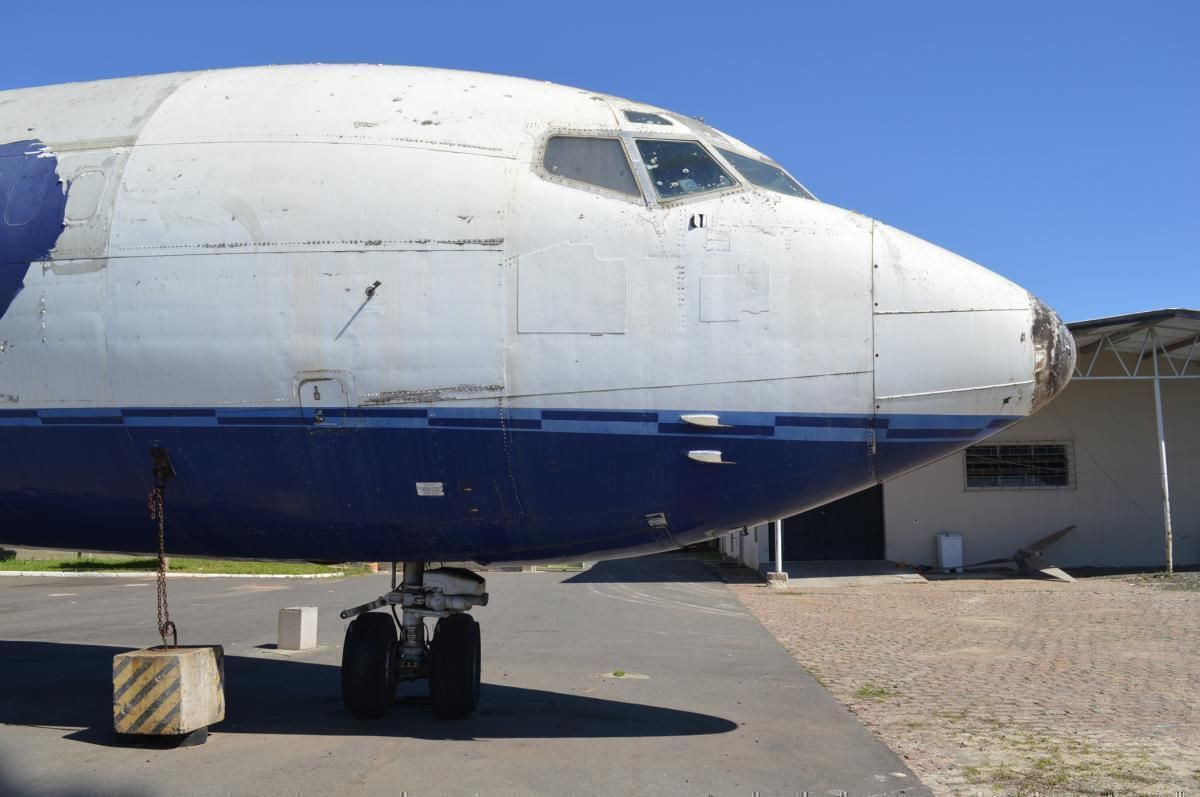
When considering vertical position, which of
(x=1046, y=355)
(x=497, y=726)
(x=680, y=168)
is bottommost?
(x=497, y=726)

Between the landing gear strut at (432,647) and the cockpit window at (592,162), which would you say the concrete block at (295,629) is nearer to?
the landing gear strut at (432,647)

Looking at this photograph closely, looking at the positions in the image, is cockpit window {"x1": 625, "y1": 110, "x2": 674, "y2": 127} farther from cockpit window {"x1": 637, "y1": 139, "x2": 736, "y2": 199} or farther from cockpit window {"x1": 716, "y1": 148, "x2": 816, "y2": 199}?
cockpit window {"x1": 716, "y1": 148, "x2": 816, "y2": 199}

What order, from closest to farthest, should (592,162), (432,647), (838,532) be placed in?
(592,162) < (432,647) < (838,532)

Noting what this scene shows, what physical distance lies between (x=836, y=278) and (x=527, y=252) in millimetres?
2082

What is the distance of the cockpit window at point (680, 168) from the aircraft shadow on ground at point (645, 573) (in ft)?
58.9

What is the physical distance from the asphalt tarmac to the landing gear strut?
0.64 feet

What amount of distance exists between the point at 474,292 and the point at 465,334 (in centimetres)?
29

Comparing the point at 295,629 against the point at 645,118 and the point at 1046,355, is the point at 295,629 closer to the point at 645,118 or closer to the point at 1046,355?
the point at 645,118

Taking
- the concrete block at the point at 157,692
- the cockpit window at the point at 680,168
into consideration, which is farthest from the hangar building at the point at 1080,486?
the concrete block at the point at 157,692

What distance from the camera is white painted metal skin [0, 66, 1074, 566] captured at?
6617mm

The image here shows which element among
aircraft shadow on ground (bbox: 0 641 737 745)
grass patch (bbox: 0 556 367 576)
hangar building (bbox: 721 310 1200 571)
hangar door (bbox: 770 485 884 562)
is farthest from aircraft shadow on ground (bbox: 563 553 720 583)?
aircraft shadow on ground (bbox: 0 641 737 745)

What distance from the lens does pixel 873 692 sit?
9.91 meters

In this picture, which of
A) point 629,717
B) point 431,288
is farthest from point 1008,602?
point 431,288

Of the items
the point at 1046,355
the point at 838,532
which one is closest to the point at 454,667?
the point at 1046,355
